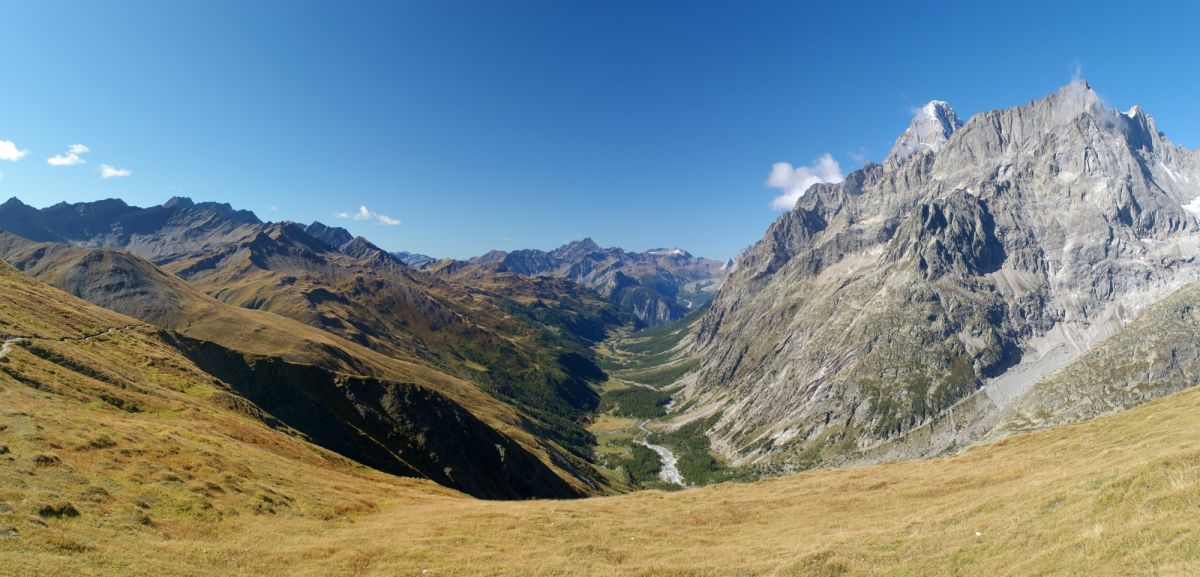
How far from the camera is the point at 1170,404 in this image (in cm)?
6688

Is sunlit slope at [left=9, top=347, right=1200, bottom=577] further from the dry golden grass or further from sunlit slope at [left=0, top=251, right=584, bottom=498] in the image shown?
sunlit slope at [left=0, top=251, right=584, bottom=498]

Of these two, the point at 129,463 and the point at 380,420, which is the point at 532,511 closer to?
the point at 129,463

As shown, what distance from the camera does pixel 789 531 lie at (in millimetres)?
48969

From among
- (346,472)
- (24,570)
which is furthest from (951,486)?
(346,472)

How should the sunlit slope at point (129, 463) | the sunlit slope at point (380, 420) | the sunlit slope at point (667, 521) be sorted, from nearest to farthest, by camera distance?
1. the sunlit slope at point (667, 521)
2. the sunlit slope at point (129, 463)
3. the sunlit slope at point (380, 420)

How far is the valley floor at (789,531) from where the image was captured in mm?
27761

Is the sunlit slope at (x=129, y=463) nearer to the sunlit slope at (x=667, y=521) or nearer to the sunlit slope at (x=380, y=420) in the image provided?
the sunlit slope at (x=667, y=521)

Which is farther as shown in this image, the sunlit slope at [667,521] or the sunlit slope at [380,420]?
the sunlit slope at [380,420]

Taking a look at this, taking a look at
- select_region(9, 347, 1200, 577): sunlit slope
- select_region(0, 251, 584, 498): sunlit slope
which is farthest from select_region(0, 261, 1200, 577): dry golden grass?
select_region(0, 251, 584, 498): sunlit slope

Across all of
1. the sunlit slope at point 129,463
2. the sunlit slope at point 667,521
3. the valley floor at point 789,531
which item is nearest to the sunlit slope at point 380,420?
the sunlit slope at point 129,463

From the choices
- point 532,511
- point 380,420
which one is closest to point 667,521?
point 532,511

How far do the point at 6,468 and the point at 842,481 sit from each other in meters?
84.7

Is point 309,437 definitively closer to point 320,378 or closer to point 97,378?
point 320,378

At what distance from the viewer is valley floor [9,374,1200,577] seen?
91.1ft
